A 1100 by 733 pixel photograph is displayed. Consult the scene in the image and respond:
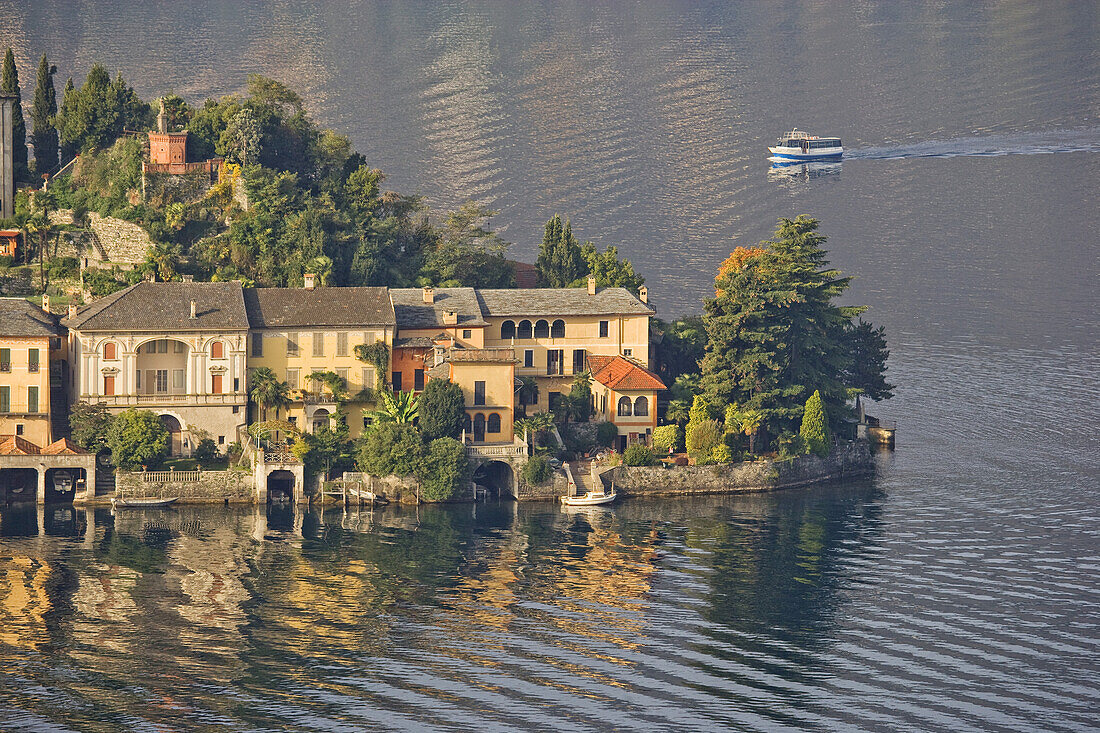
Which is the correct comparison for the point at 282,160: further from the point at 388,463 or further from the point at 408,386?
the point at 388,463

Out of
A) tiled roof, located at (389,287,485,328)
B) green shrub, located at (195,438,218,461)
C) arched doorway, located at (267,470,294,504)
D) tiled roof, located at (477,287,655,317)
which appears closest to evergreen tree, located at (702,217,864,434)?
tiled roof, located at (477,287,655,317)

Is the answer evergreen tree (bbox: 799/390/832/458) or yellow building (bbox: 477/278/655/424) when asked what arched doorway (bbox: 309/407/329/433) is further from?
evergreen tree (bbox: 799/390/832/458)

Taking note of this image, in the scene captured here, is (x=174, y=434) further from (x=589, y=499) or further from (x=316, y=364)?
(x=589, y=499)

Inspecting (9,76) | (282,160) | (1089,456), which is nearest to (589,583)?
(1089,456)

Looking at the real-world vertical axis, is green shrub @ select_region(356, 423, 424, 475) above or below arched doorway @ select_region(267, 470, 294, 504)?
above

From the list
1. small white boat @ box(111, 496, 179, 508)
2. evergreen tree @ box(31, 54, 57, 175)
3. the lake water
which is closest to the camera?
the lake water

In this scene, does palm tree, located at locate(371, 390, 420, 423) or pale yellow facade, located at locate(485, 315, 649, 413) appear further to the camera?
pale yellow facade, located at locate(485, 315, 649, 413)

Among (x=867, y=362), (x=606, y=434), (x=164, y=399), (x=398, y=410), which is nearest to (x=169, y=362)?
(x=164, y=399)
